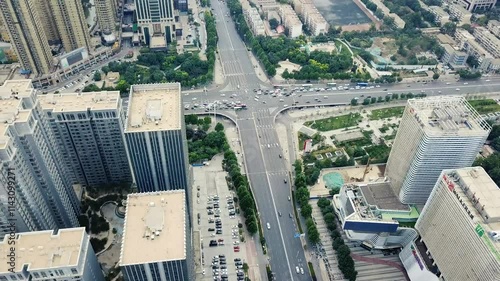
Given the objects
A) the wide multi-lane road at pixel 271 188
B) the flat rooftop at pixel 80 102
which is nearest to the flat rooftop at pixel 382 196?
the wide multi-lane road at pixel 271 188

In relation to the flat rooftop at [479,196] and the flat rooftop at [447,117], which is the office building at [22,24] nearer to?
the flat rooftop at [447,117]

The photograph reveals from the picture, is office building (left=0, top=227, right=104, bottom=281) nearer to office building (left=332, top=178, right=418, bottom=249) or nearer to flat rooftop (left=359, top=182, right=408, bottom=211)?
office building (left=332, top=178, right=418, bottom=249)

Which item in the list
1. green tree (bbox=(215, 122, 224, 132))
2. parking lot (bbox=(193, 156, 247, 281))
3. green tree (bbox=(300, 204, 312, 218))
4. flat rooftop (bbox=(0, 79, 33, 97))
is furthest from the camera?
green tree (bbox=(215, 122, 224, 132))

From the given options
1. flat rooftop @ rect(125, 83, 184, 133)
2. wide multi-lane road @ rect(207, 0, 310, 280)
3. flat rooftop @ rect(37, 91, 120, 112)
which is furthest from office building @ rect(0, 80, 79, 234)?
wide multi-lane road @ rect(207, 0, 310, 280)

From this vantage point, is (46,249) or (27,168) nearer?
(46,249)

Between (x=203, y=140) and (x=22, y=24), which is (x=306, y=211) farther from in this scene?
(x=22, y=24)

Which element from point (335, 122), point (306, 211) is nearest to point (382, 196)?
point (306, 211)

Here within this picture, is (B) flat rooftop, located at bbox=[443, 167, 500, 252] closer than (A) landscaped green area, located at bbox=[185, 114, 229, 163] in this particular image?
Yes
